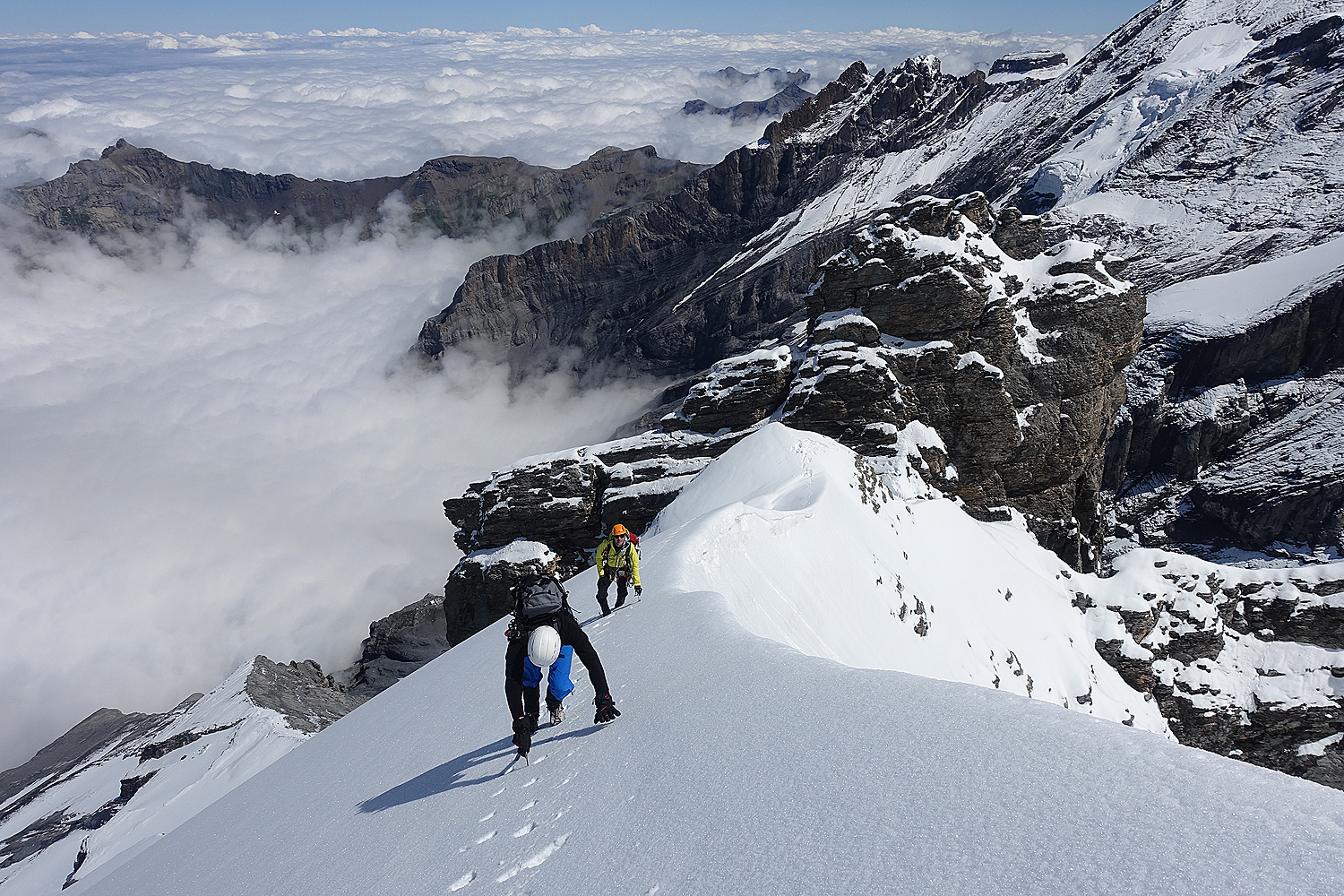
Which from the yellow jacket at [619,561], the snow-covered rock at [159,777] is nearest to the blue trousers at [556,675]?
the yellow jacket at [619,561]

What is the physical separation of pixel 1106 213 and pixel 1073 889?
162 metres

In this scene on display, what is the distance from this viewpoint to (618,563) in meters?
13.7

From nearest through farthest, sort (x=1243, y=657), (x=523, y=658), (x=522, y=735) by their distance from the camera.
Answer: (x=522, y=735)
(x=523, y=658)
(x=1243, y=657)

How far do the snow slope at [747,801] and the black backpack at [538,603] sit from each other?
1535 millimetres

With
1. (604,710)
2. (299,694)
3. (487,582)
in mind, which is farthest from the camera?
(299,694)

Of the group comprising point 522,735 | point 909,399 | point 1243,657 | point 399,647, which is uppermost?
point 522,735

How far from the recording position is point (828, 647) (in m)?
18.2

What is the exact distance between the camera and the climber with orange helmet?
13.5 m

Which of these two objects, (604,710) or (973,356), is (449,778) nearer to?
(604,710)

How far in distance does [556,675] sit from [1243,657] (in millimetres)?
45151

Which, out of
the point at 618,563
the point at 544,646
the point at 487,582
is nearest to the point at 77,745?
the point at 487,582

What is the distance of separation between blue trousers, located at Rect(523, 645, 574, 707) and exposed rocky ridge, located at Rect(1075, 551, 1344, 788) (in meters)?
37.2

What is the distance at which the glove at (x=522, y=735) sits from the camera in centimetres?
768

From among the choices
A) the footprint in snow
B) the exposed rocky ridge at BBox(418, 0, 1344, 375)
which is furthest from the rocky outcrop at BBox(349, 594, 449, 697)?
the exposed rocky ridge at BBox(418, 0, 1344, 375)
